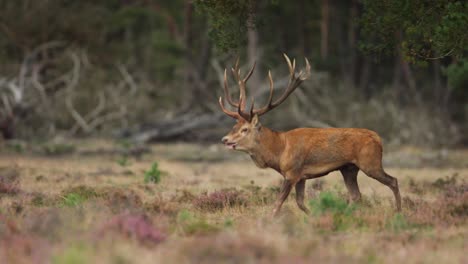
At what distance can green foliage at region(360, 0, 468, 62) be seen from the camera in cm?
1154

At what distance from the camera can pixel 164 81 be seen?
40.9 m

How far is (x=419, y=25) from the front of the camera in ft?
40.7

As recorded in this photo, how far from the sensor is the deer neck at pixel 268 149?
11.6 m

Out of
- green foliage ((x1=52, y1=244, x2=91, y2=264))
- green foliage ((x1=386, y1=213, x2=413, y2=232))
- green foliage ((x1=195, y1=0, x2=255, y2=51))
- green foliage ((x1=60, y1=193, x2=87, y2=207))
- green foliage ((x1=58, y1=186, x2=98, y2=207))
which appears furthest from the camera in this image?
green foliage ((x1=195, y1=0, x2=255, y2=51))

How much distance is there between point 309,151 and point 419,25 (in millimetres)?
2741

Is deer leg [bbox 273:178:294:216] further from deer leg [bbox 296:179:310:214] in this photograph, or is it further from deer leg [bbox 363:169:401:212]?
deer leg [bbox 363:169:401:212]

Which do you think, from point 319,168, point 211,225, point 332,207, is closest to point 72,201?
point 211,225

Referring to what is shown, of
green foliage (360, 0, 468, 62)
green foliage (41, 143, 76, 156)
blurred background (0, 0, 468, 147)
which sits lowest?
green foliage (41, 143, 76, 156)

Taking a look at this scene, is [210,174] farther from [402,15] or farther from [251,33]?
[251,33]

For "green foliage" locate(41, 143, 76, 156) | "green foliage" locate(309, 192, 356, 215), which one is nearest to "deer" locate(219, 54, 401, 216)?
"green foliage" locate(309, 192, 356, 215)

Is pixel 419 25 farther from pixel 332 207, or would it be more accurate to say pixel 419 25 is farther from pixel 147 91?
pixel 147 91

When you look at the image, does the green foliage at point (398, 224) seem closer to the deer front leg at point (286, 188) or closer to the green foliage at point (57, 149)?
the deer front leg at point (286, 188)

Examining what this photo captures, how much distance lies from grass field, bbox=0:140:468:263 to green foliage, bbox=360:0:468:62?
2.25m

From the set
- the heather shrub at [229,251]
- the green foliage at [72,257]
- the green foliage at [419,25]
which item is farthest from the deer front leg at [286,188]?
Answer: the green foliage at [72,257]
